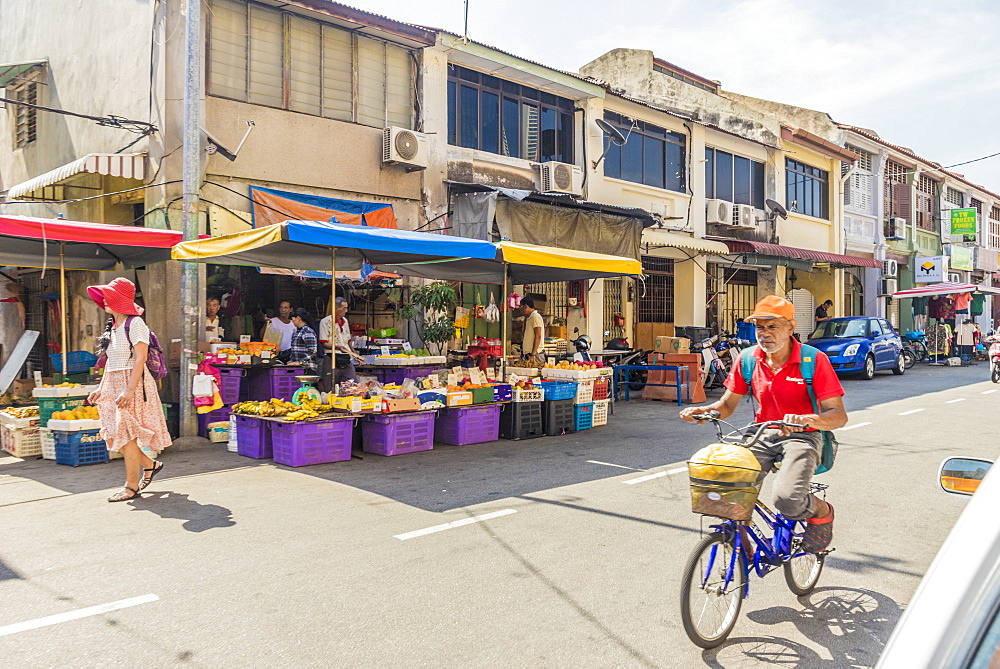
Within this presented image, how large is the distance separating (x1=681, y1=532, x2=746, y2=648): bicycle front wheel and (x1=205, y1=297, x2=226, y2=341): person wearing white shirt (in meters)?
9.54

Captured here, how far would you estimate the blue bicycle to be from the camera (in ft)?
12.0

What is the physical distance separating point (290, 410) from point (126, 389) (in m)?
2.12

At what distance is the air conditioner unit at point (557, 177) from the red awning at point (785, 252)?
592 centimetres

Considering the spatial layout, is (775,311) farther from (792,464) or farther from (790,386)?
(792,464)

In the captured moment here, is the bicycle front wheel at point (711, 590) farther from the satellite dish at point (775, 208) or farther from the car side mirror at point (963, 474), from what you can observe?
the satellite dish at point (775, 208)

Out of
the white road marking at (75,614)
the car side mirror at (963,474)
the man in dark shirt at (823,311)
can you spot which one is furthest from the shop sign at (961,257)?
the white road marking at (75,614)

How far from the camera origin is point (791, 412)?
4410 mm

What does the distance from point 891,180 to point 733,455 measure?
1292 inches

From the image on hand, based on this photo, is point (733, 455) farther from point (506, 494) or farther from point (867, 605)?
point (506, 494)

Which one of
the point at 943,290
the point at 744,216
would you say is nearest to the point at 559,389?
the point at 744,216

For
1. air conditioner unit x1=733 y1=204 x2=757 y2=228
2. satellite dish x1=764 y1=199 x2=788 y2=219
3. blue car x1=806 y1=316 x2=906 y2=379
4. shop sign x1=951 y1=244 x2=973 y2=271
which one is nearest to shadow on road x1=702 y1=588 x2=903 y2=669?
blue car x1=806 y1=316 x2=906 y2=379

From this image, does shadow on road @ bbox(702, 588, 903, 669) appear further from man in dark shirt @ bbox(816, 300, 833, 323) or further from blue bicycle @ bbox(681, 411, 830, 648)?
man in dark shirt @ bbox(816, 300, 833, 323)

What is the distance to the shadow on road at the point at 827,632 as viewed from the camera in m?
3.77

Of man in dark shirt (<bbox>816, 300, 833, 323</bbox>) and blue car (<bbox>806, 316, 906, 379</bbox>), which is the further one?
man in dark shirt (<bbox>816, 300, 833, 323</bbox>)
